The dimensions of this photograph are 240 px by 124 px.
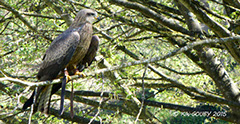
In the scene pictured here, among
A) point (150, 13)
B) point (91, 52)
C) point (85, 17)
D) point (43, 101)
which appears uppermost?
point (85, 17)

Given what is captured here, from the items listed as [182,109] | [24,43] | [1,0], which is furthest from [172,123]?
[1,0]

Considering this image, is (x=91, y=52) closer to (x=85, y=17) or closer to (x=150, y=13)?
(x=85, y=17)

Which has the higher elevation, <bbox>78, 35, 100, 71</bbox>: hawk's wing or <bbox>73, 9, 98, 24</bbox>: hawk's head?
<bbox>73, 9, 98, 24</bbox>: hawk's head

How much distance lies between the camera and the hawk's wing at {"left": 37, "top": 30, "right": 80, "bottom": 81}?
11.2 ft

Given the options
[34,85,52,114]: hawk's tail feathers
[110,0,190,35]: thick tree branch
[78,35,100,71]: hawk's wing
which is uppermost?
[110,0,190,35]: thick tree branch

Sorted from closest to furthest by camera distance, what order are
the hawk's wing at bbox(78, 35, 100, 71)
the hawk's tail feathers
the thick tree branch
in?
1. the hawk's tail feathers
2. the thick tree branch
3. the hawk's wing at bbox(78, 35, 100, 71)

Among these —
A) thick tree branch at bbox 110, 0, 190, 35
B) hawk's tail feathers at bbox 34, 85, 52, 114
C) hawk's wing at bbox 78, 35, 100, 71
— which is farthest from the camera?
hawk's wing at bbox 78, 35, 100, 71

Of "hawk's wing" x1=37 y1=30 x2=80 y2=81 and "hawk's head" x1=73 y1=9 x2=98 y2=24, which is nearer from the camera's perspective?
"hawk's wing" x1=37 y1=30 x2=80 y2=81

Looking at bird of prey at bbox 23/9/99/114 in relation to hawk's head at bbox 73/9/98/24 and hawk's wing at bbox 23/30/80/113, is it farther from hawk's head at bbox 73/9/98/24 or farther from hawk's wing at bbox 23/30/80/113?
hawk's head at bbox 73/9/98/24

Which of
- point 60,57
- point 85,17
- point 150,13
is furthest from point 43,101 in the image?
point 150,13

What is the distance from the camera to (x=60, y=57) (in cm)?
345

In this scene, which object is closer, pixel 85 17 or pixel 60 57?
pixel 60 57

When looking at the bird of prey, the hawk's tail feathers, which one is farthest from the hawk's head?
the hawk's tail feathers

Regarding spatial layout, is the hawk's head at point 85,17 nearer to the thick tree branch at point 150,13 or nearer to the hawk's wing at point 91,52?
the hawk's wing at point 91,52
